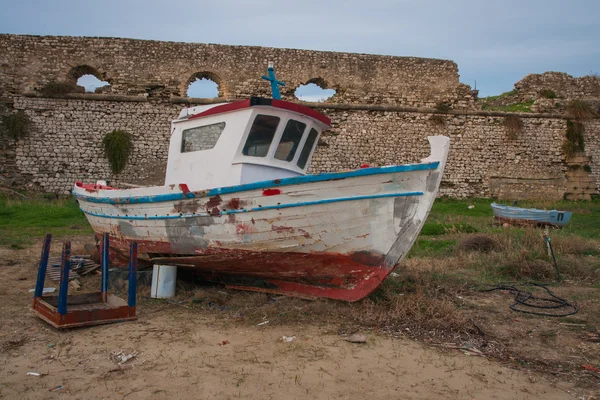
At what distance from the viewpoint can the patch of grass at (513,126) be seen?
16.0m

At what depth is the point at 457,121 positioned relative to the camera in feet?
52.4

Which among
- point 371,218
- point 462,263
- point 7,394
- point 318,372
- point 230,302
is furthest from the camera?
point 462,263

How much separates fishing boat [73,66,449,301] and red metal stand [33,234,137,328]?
995 millimetres

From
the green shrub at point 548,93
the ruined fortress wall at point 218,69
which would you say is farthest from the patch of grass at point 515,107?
the ruined fortress wall at point 218,69

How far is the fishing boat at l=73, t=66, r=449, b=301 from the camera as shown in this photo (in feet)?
15.6

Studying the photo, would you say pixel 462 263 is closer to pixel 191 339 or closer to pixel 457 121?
pixel 191 339

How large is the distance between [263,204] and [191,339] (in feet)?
4.99

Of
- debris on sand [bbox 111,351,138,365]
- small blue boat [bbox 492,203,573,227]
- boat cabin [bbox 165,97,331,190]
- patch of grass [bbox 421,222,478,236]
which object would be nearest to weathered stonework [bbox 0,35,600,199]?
small blue boat [bbox 492,203,573,227]

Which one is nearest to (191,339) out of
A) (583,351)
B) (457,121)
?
(583,351)

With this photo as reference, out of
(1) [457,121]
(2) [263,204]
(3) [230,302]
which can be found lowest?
(3) [230,302]

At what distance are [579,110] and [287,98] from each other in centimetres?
972

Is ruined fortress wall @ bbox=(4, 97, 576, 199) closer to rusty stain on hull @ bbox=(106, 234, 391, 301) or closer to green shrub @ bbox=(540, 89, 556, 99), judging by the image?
green shrub @ bbox=(540, 89, 556, 99)

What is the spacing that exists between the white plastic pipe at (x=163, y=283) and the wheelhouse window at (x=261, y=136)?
1667 millimetres

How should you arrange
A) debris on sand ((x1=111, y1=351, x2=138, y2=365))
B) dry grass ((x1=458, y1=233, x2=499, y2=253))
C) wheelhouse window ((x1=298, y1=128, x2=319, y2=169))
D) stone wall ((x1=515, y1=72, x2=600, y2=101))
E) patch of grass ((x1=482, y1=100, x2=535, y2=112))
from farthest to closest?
stone wall ((x1=515, y1=72, x2=600, y2=101))
patch of grass ((x1=482, y1=100, x2=535, y2=112))
dry grass ((x1=458, y1=233, x2=499, y2=253))
wheelhouse window ((x1=298, y1=128, x2=319, y2=169))
debris on sand ((x1=111, y1=351, x2=138, y2=365))
